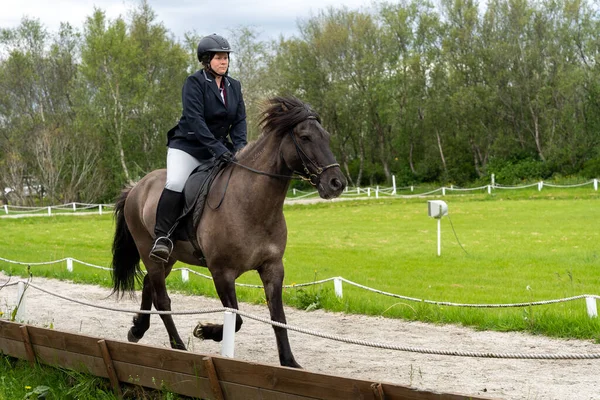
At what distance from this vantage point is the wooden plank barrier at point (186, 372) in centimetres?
478

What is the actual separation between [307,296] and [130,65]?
46461 mm

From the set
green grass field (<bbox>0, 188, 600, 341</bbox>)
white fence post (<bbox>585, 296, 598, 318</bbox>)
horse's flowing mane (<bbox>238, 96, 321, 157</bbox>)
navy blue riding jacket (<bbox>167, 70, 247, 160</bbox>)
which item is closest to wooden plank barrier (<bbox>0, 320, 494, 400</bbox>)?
navy blue riding jacket (<bbox>167, 70, 247, 160</bbox>)

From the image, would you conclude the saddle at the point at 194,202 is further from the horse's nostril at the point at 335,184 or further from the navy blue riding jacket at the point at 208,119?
the horse's nostril at the point at 335,184

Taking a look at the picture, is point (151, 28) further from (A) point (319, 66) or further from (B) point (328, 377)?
(B) point (328, 377)

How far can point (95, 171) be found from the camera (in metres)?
55.9

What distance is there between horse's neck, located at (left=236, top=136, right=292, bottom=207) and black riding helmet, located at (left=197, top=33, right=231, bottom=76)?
1.07m

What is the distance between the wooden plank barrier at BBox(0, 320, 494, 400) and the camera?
4.78 metres

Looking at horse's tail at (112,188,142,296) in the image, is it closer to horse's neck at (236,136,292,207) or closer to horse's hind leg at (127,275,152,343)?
horse's hind leg at (127,275,152,343)

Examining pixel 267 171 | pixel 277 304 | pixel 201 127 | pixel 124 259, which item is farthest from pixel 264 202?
pixel 124 259

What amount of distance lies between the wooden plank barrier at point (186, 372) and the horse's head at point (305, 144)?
1.78 m

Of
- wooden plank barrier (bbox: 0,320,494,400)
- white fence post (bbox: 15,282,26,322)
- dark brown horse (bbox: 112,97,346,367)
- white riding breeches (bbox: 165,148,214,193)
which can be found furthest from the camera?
white fence post (bbox: 15,282,26,322)

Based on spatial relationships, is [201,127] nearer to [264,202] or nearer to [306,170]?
[264,202]

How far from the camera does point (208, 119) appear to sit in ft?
25.7

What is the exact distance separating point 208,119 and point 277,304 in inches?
86.0
